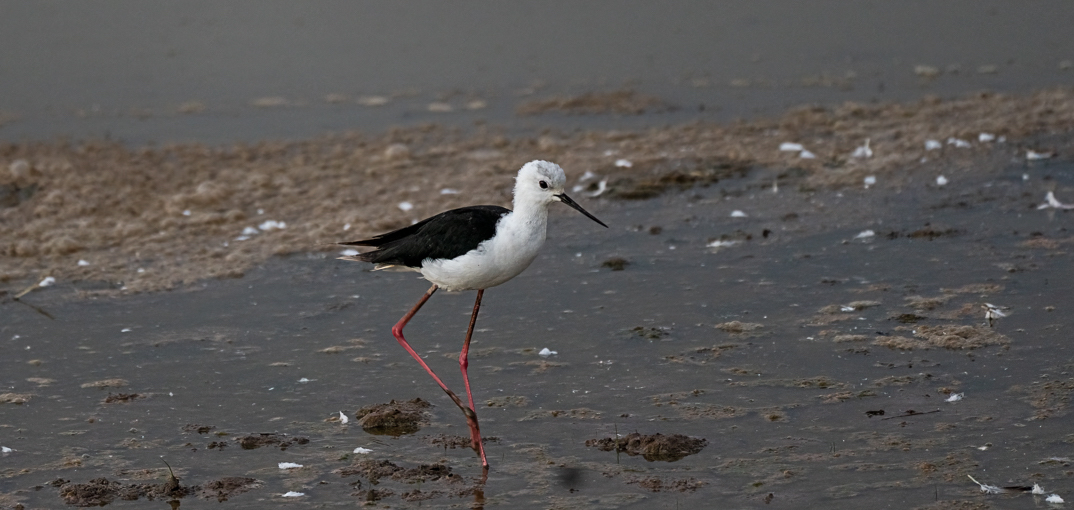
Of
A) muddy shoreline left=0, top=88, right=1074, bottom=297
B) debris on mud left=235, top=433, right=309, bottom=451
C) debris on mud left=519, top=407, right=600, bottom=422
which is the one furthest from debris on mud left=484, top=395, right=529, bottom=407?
muddy shoreline left=0, top=88, right=1074, bottom=297

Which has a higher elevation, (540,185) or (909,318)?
(540,185)

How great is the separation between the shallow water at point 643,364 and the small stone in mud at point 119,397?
42 millimetres

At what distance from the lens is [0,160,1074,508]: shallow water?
4723mm

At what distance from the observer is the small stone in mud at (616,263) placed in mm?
7344

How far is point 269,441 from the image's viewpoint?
5.20 metres

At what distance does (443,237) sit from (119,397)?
1841 millimetres

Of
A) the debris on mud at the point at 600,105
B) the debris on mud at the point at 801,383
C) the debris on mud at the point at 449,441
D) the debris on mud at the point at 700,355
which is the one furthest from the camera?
the debris on mud at the point at 600,105

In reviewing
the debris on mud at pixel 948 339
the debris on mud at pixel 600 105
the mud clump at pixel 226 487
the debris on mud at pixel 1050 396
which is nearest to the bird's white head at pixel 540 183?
the mud clump at pixel 226 487

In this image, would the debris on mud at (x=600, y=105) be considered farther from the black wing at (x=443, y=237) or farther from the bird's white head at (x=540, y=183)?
the bird's white head at (x=540, y=183)

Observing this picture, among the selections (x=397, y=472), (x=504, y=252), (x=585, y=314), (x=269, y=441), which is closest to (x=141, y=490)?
(x=269, y=441)

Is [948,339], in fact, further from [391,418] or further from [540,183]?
[391,418]

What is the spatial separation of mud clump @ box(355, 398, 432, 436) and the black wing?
0.69m

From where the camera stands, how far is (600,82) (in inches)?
469

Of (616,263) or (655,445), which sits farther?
(616,263)
